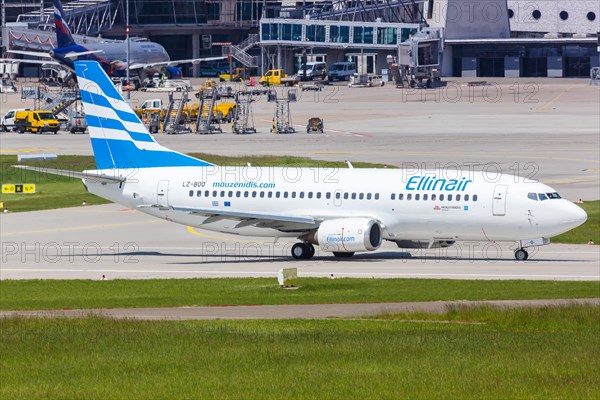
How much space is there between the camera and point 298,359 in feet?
82.1

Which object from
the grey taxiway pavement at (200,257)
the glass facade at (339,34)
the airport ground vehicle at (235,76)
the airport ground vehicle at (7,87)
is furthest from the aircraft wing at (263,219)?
the airport ground vehicle at (235,76)

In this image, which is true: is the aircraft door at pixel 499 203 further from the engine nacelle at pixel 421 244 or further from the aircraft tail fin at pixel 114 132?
the aircraft tail fin at pixel 114 132

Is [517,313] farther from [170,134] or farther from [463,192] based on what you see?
[170,134]

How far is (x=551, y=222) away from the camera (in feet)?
162

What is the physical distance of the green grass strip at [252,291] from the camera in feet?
129

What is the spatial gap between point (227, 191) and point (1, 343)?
25414 millimetres

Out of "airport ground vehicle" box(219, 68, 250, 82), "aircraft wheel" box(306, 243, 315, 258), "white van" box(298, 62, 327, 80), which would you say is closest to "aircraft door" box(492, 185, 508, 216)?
"aircraft wheel" box(306, 243, 315, 258)

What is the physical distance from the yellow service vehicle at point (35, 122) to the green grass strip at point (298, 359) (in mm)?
91948

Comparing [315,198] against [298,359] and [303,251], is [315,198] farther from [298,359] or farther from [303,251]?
[298,359]

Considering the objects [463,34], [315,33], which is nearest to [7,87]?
[315,33]

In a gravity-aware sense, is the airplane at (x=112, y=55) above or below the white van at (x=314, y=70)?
above

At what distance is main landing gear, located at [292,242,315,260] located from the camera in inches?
2069

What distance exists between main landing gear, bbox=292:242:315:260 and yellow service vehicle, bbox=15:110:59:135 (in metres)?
74.9

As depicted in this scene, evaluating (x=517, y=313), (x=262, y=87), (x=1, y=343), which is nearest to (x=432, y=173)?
(x=517, y=313)
